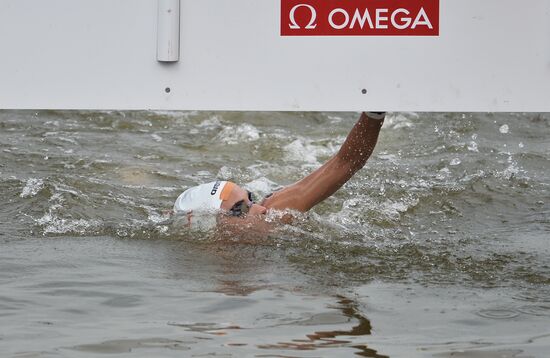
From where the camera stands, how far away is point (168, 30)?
413 centimetres

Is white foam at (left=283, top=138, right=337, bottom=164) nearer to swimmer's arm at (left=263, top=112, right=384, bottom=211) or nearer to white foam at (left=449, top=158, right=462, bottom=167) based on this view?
white foam at (left=449, top=158, right=462, bottom=167)

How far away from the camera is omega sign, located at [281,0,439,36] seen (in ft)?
13.7

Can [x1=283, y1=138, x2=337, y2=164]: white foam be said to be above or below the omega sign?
below

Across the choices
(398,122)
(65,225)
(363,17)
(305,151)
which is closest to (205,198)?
(65,225)

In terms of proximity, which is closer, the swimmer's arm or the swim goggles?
the swimmer's arm

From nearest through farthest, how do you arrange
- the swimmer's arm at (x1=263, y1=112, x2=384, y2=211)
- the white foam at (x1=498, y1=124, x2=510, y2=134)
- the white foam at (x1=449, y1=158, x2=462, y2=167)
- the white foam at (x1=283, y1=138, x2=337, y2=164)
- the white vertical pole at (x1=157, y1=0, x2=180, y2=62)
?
the white vertical pole at (x1=157, y1=0, x2=180, y2=62) < the swimmer's arm at (x1=263, y1=112, x2=384, y2=211) < the white foam at (x1=449, y1=158, x2=462, y2=167) < the white foam at (x1=283, y1=138, x2=337, y2=164) < the white foam at (x1=498, y1=124, x2=510, y2=134)

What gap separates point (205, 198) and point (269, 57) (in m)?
2.59

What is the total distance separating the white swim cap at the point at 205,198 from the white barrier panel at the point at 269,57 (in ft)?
8.06

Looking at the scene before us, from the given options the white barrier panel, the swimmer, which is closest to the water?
the swimmer

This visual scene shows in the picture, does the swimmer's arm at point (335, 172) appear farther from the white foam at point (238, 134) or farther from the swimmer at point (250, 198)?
the white foam at point (238, 134)

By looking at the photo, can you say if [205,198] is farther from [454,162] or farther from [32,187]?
[454,162]

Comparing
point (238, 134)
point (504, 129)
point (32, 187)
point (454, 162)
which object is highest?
point (504, 129)

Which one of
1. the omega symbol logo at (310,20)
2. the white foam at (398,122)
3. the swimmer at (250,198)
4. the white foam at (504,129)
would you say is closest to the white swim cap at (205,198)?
the swimmer at (250,198)

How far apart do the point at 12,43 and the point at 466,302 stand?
248 cm
